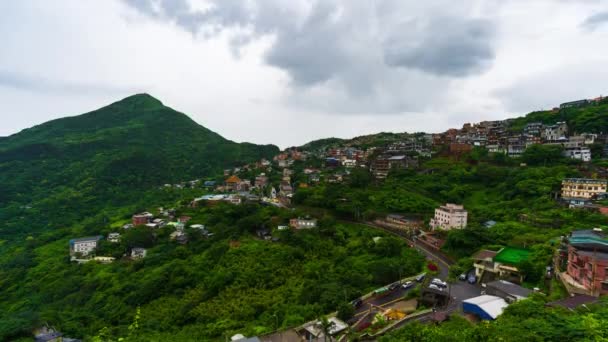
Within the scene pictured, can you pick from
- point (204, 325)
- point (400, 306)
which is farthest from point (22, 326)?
point (400, 306)

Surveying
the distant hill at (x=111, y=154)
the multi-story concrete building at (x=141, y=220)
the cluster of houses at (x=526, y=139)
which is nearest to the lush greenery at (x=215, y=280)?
the multi-story concrete building at (x=141, y=220)

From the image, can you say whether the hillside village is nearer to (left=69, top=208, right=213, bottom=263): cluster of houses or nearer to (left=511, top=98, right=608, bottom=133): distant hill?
(left=69, top=208, right=213, bottom=263): cluster of houses

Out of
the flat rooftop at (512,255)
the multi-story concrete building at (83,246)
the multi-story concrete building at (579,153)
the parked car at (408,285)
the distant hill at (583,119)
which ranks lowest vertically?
the multi-story concrete building at (83,246)

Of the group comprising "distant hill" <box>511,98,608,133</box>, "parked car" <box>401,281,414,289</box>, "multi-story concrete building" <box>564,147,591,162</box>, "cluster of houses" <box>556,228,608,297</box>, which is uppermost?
"distant hill" <box>511,98,608,133</box>

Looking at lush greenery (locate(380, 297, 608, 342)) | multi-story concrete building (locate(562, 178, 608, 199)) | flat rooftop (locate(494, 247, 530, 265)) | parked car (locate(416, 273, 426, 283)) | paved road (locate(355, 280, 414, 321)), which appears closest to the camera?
lush greenery (locate(380, 297, 608, 342))

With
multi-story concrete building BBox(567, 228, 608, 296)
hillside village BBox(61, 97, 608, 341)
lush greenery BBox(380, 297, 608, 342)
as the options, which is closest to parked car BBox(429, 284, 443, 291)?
hillside village BBox(61, 97, 608, 341)

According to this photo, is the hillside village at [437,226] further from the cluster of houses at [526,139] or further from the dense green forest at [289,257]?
the dense green forest at [289,257]
